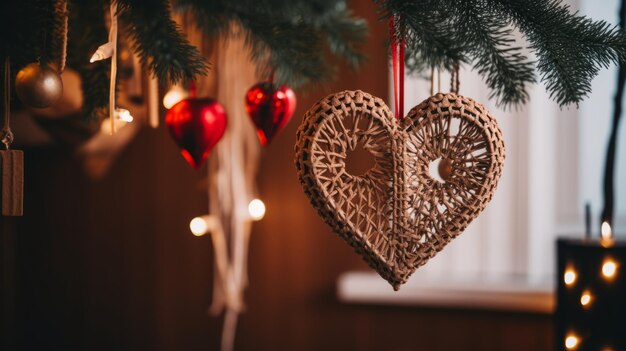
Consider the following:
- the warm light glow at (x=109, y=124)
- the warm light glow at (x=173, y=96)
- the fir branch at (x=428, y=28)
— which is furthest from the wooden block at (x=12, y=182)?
the warm light glow at (x=173, y=96)

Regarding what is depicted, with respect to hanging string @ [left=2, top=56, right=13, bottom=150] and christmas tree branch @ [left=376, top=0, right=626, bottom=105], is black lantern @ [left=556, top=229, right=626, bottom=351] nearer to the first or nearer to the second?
christmas tree branch @ [left=376, top=0, right=626, bottom=105]

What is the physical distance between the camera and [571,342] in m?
0.93

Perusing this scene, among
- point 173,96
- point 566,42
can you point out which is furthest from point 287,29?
point 173,96

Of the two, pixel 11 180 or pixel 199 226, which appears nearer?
pixel 11 180

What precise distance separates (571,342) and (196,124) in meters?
0.72

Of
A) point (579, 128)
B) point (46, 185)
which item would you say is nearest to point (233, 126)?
point (46, 185)

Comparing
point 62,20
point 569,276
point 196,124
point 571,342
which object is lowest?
point 571,342

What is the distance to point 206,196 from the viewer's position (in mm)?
1456

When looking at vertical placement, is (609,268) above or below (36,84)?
below

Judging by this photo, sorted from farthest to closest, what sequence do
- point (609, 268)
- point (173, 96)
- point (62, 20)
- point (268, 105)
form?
1. point (173, 96)
2. point (609, 268)
3. point (268, 105)
4. point (62, 20)

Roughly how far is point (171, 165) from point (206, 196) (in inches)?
5.3

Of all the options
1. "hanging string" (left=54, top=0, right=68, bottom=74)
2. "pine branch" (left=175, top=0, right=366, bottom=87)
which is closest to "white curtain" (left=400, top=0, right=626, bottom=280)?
"pine branch" (left=175, top=0, right=366, bottom=87)

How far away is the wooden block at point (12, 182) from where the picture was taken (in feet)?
1.96

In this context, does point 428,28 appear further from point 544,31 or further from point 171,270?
point 171,270
